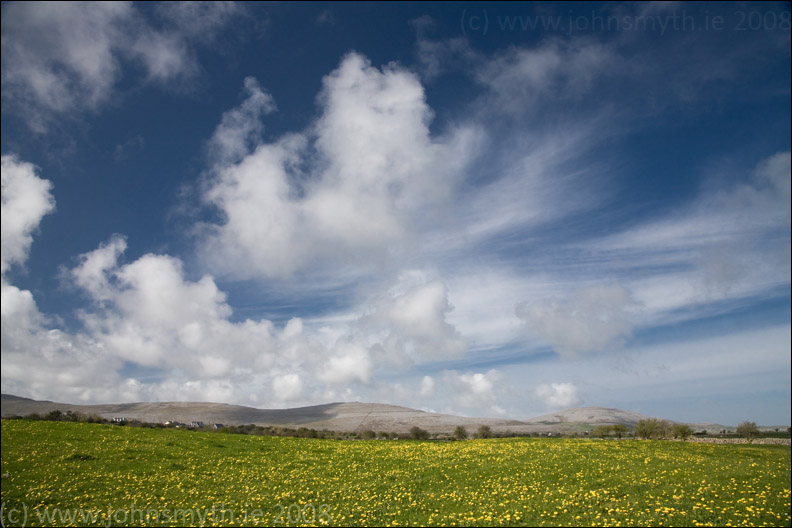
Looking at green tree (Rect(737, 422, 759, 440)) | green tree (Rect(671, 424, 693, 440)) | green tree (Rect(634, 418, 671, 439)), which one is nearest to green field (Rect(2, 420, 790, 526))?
green tree (Rect(634, 418, 671, 439))

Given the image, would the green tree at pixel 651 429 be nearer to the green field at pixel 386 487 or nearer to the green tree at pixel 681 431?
the green tree at pixel 681 431

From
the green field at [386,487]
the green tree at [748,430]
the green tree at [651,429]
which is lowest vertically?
the green tree at [748,430]

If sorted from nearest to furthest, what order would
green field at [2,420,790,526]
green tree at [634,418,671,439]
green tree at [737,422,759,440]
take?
green field at [2,420,790,526]
green tree at [634,418,671,439]
green tree at [737,422,759,440]

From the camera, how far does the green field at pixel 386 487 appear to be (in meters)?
18.4

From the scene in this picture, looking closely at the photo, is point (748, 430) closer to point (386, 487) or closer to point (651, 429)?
point (651, 429)

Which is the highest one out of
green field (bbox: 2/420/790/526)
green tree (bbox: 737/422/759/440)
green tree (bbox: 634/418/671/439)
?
green field (bbox: 2/420/790/526)

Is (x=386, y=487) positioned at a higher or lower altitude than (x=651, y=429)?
higher

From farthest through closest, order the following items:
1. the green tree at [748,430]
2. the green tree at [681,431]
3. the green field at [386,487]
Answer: the green tree at [748,430] → the green tree at [681,431] → the green field at [386,487]

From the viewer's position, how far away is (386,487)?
2416 centimetres

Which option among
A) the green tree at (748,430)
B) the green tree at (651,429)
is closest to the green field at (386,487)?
the green tree at (651,429)

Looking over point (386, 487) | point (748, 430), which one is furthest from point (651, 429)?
point (386, 487)

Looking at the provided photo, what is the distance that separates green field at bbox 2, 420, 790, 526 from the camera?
18.4 metres

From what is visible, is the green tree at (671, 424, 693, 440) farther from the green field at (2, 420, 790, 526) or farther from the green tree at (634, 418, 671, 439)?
the green field at (2, 420, 790, 526)

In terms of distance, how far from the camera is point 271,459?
1411 inches
